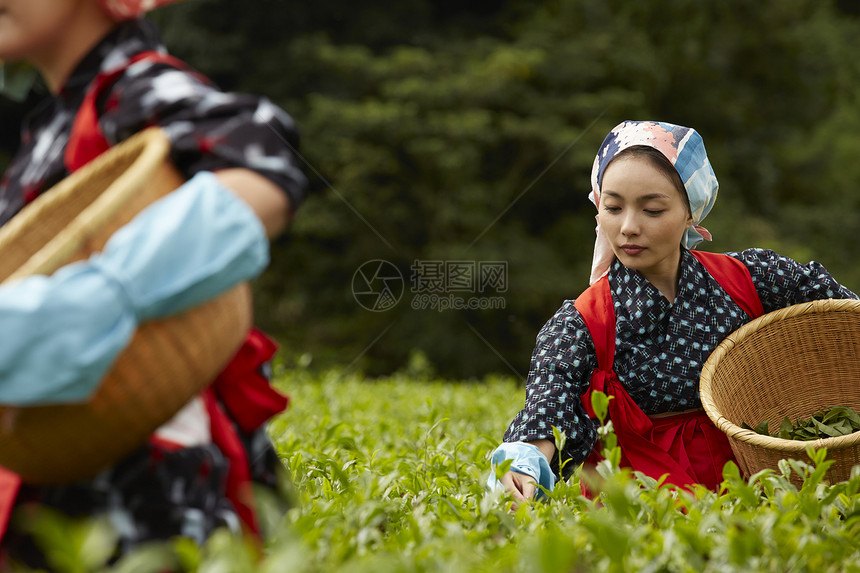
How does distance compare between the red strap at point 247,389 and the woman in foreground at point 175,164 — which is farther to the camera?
the red strap at point 247,389

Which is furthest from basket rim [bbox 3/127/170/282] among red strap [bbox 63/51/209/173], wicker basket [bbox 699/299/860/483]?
wicker basket [bbox 699/299/860/483]

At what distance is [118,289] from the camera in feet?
3.43

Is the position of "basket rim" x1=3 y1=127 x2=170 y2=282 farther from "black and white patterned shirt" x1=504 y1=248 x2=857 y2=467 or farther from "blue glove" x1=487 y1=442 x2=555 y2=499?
"black and white patterned shirt" x1=504 y1=248 x2=857 y2=467

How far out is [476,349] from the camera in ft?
36.2

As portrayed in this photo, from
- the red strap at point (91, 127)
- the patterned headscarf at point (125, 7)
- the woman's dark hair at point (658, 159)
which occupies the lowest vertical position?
the red strap at point (91, 127)

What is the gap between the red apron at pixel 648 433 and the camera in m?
2.18

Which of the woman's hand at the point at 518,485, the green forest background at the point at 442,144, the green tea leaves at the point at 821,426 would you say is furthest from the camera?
the green forest background at the point at 442,144

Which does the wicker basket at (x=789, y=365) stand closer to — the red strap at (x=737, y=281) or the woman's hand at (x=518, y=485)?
the red strap at (x=737, y=281)

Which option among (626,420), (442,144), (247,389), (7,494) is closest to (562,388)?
(626,420)

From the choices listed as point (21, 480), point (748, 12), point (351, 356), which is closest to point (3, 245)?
point (21, 480)

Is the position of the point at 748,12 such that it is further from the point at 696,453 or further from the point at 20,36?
the point at 20,36

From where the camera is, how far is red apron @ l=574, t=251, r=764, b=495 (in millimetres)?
2178

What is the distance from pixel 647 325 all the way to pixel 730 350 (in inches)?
8.7

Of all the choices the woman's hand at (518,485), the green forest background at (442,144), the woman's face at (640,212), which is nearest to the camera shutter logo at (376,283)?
the green forest background at (442,144)
